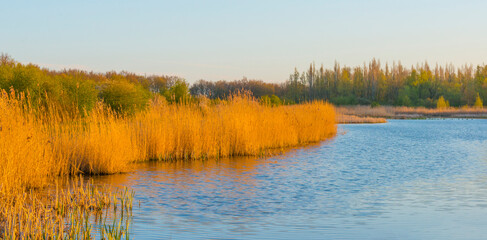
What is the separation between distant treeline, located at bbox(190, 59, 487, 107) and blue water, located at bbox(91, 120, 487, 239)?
61475mm

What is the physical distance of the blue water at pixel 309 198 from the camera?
699 centimetres

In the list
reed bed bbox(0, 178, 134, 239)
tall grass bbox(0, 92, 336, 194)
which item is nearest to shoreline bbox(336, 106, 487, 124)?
tall grass bbox(0, 92, 336, 194)

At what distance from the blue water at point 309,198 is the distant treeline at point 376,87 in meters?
61.5

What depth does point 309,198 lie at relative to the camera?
31.2 ft

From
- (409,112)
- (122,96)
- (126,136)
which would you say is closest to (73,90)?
(122,96)

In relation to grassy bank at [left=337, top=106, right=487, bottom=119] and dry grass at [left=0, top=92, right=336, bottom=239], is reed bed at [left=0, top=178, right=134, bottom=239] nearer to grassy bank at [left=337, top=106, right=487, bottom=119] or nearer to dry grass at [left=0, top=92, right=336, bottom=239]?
dry grass at [left=0, top=92, right=336, bottom=239]

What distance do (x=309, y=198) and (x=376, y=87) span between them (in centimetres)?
7954

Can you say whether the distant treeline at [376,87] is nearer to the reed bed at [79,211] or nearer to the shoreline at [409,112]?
the shoreline at [409,112]

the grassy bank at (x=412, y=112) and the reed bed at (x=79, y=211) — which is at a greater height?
the grassy bank at (x=412, y=112)

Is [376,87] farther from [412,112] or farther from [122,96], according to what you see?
→ [122,96]

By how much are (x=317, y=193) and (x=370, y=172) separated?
152 inches

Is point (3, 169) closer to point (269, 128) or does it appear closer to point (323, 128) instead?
point (269, 128)

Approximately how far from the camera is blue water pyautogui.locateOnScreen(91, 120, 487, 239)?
699 cm

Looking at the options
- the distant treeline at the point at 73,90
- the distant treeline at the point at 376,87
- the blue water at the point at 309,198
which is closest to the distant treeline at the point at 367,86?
the distant treeline at the point at 376,87
